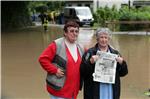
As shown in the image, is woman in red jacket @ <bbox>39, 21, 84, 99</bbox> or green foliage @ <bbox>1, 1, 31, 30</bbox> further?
green foliage @ <bbox>1, 1, 31, 30</bbox>

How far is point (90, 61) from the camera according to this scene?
4.23 meters

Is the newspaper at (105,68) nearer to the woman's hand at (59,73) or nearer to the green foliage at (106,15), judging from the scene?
the woman's hand at (59,73)

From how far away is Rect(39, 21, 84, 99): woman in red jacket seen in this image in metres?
4.36

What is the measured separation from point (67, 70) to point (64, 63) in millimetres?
84

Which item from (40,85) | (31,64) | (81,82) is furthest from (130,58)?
(81,82)

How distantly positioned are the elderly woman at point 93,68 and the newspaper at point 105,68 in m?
0.05

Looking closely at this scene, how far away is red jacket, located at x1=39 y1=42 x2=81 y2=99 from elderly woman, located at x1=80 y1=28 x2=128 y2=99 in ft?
0.31

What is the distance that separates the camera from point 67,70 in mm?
4367

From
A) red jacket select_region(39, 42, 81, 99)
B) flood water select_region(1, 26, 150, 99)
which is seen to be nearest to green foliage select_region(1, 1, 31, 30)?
flood water select_region(1, 26, 150, 99)

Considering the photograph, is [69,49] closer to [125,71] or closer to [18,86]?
[125,71]

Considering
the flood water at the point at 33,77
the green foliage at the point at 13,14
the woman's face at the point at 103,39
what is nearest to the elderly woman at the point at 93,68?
the woman's face at the point at 103,39

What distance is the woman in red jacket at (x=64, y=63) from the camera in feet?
14.3

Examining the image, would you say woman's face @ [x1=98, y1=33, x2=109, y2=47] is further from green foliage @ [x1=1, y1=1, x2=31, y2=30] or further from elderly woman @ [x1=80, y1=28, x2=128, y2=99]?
green foliage @ [x1=1, y1=1, x2=31, y2=30]

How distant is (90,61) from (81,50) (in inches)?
12.0
